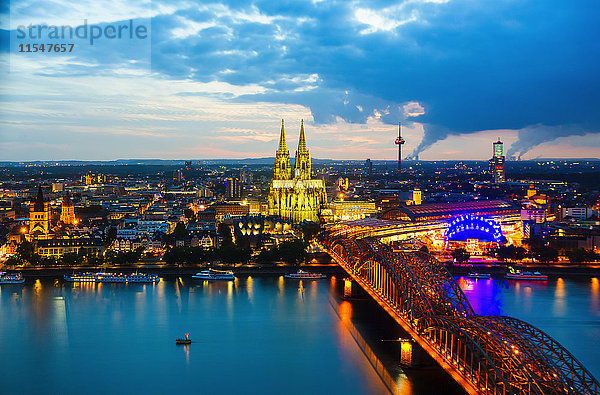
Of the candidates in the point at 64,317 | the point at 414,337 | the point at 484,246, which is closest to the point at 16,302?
the point at 64,317

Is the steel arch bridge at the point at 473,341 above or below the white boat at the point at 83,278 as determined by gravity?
above

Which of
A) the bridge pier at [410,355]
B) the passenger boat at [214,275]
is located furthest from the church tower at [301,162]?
the bridge pier at [410,355]

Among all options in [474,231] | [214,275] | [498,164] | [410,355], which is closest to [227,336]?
[410,355]

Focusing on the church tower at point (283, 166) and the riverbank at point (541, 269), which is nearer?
the riverbank at point (541, 269)

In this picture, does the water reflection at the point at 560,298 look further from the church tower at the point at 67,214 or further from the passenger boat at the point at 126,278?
the church tower at the point at 67,214

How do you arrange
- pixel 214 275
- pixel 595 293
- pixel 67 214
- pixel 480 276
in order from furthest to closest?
pixel 67 214 → pixel 480 276 → pixel 214 275 → pixel 595 293

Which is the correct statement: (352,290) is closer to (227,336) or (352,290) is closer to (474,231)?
(227,336)

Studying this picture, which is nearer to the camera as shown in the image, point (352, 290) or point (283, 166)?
point (352, 290)
